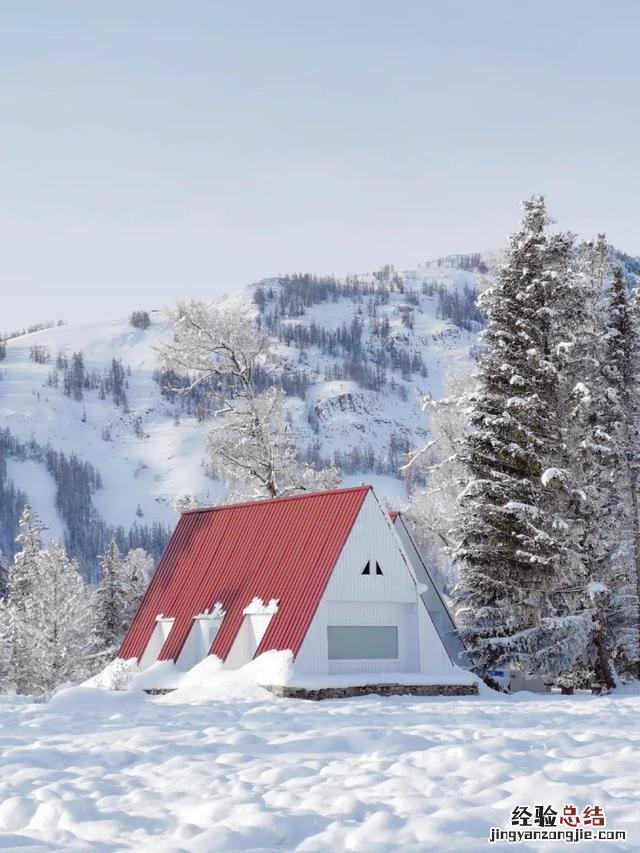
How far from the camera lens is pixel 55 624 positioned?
164 feet

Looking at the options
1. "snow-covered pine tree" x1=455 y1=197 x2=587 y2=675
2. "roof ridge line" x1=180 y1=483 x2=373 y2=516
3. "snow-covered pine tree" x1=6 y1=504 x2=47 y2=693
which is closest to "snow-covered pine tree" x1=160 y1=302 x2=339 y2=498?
"roof ridge line" x1=180 y1=483 x2=373 y2=516

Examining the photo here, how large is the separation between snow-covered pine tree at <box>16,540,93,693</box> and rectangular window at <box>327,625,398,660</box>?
83.1ft

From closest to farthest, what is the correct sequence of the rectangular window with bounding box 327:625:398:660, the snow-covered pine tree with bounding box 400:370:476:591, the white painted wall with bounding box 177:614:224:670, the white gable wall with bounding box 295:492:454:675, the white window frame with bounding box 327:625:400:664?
1. the white window frame with bounding box 327:625:400:664
2. the rectangular window with bounding box 327:625:398:660
3. the white gable wall with bounding box 295:492:454:675
4. the white painted wall with bounding box 177:614:224:670
5. the snow-covered pine tree with bounding box 400:370:476:591

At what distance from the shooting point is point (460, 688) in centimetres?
2788

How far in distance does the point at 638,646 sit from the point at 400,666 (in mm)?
12732

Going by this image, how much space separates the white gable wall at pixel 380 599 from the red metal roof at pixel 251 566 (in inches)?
18.3

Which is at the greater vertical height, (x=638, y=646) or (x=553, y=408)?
(x=553, y=408)

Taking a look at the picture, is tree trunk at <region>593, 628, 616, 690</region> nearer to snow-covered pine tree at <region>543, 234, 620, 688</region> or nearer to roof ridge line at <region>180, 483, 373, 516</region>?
snow-covered pine tree at <region>543, 234, 620, 688</region>

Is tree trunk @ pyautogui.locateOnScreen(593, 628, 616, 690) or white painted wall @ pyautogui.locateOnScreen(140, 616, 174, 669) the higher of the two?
white painted wall @ pyautogui.locateOnScreen(140, 616, 174, 669)

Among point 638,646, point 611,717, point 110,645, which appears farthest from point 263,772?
point 110,645

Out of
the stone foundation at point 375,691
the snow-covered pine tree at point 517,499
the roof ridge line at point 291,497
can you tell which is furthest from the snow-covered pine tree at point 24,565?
the stone foundation at point 375,691

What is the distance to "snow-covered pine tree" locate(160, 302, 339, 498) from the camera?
39.5 m

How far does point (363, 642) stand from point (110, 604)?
112ft

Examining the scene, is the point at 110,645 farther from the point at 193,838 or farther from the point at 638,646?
the point at 193,838
